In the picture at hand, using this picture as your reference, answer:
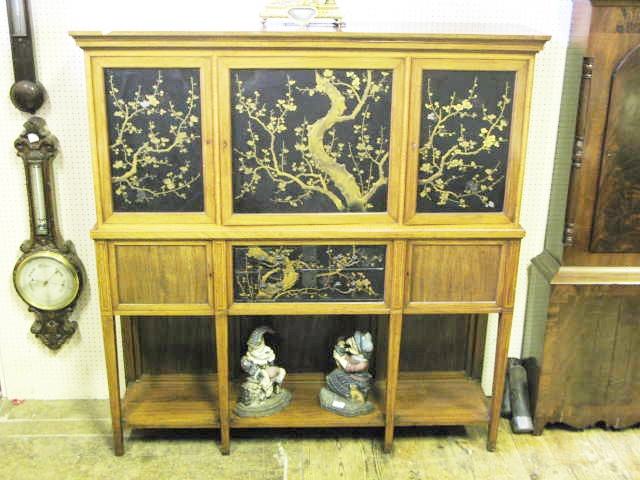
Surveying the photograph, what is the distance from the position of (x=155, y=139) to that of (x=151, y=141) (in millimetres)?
18

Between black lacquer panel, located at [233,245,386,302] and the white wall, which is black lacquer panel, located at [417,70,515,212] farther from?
the white wall

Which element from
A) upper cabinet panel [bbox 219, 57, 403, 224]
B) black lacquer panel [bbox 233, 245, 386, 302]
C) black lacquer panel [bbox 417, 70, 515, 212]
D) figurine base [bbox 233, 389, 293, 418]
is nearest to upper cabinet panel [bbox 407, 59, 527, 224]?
black lacquer panel [bbox 417, 70, 515, 212]

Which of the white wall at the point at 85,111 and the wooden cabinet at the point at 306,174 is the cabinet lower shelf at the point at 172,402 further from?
the white wall at the point at 85,111

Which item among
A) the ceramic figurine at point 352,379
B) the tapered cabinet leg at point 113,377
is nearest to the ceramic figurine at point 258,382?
the ceramic figurine at point 352,379

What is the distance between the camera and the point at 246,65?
2385 mm

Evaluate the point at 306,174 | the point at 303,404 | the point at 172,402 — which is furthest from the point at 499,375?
the point at 172,402

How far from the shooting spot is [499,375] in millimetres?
Answer: 2838

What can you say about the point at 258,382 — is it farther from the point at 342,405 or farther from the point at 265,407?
the point at 342,405

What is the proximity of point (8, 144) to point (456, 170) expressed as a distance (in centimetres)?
199

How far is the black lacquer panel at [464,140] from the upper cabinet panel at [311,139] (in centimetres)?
13

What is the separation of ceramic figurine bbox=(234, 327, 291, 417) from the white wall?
32.4 inches

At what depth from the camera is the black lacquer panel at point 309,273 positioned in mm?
2604

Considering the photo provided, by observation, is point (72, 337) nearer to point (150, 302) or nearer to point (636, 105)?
point (150, 302)

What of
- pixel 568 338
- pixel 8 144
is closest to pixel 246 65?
pixel 8 144
